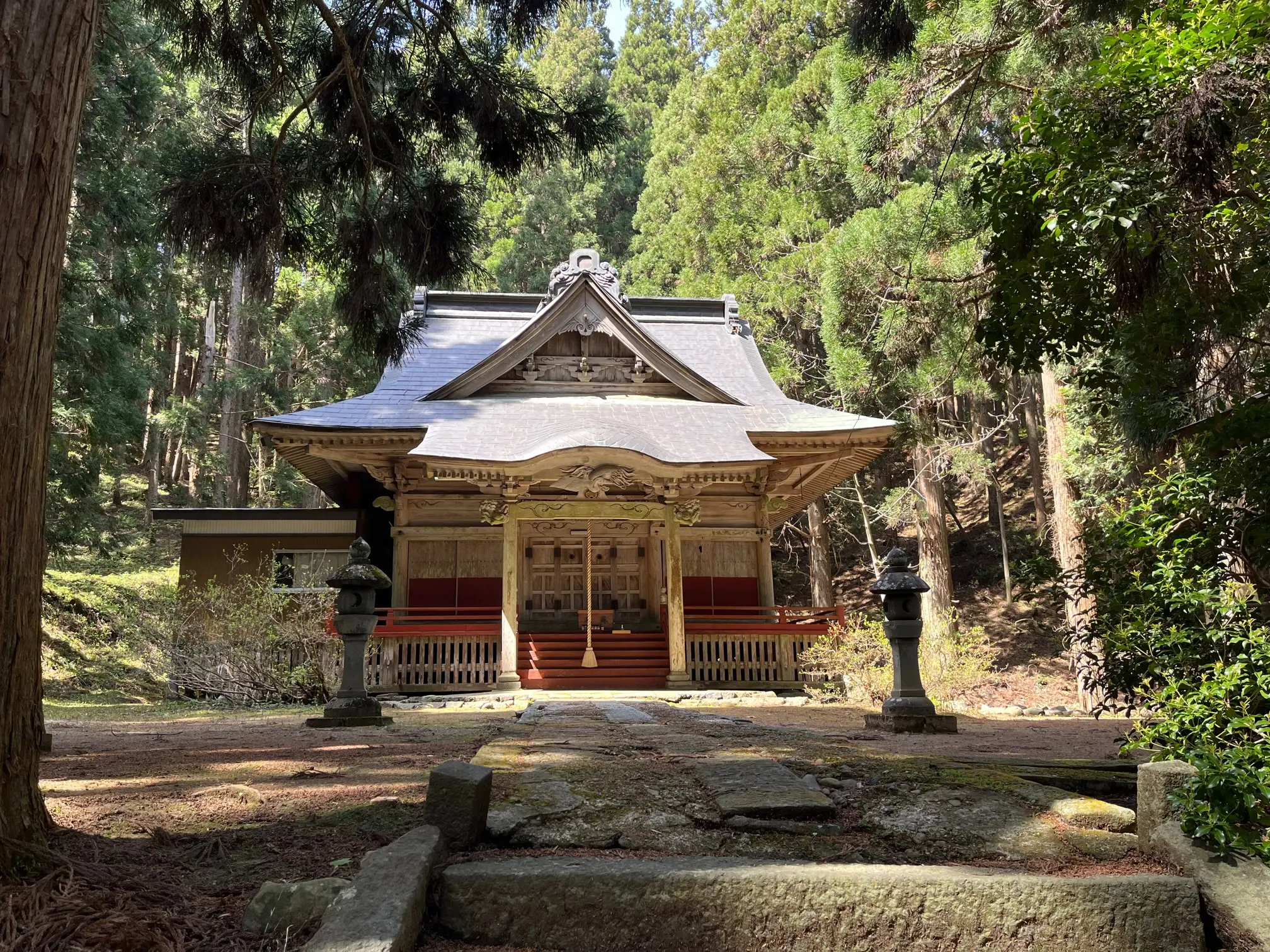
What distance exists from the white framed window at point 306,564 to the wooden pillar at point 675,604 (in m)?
6.59

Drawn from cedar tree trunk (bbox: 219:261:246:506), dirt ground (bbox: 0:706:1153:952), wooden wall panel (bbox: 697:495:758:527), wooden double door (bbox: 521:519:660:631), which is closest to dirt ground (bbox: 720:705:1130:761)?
dirt ground (bbox: 0:706:1153:952)

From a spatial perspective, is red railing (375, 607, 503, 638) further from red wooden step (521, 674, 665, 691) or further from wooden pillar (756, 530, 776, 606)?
wooden pillar (756, 530, 776, 606)

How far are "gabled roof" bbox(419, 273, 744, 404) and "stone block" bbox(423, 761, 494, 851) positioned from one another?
482 inches

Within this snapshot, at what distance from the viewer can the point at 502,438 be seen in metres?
12.8

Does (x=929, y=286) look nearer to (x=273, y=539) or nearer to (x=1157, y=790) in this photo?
(x=1157, y=790)

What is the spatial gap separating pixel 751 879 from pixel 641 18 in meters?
45.1

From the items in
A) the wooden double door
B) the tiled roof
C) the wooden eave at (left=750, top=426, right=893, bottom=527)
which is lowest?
the wooden double door

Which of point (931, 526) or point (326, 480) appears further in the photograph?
point (931, 526)

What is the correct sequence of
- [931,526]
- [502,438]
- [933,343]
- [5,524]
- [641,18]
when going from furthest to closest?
1. [641,18]
2. [931,526]
3. [502,438]
4. [933,343]
5. [5,524]

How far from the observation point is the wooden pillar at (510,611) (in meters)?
11.8

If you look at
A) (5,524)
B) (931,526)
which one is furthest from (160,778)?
(931,526)

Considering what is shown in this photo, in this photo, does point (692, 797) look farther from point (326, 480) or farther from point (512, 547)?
point (326, 480)

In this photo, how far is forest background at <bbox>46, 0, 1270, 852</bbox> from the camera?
13.1 ft

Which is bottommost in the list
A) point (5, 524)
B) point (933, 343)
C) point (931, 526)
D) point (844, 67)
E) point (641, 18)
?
point (5, 524)
